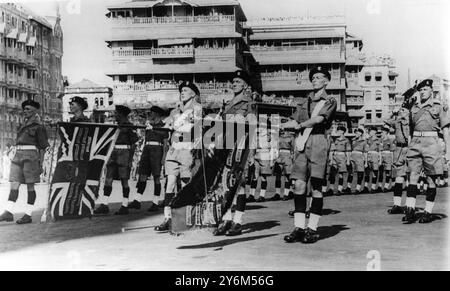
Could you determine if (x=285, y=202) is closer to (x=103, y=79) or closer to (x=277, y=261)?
(x=103, y=79)

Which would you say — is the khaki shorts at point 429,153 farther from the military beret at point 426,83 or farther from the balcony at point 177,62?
the balcony at point 177,62

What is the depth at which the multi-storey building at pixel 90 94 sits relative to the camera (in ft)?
31.8

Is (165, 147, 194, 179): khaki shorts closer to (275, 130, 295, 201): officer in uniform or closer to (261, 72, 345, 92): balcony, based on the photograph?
(261, 72, 345, 92): balcony

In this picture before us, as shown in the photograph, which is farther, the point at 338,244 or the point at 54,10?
the point at 54,10

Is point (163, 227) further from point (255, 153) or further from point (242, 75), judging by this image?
point (242, 75)

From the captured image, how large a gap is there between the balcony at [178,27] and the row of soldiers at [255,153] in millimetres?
1284

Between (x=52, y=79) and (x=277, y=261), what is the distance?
668cm

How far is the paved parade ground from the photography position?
6043mm

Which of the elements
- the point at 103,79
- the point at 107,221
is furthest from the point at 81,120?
the point at 107,221

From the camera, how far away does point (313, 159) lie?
22.1 feet

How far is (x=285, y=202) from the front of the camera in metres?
11.1

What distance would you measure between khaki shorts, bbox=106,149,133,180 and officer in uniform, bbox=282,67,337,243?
3799 mm

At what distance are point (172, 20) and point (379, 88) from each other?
7.29 metres

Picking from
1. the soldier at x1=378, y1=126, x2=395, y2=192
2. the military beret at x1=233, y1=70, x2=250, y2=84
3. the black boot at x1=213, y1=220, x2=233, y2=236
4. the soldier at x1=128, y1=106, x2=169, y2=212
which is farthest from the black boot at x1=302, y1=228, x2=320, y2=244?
the soldier at x1=378, y1=126, x2=395, y2=192
